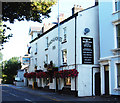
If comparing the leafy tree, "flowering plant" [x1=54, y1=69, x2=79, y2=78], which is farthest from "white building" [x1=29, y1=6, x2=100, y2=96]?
the leafy tree

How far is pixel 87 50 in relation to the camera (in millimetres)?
22594

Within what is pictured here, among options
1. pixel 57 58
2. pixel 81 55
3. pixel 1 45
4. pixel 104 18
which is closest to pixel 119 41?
pixel 104 18

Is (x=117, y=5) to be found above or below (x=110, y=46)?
above

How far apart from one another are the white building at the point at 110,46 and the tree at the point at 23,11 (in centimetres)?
987

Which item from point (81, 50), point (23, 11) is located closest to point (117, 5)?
point (81, 50)

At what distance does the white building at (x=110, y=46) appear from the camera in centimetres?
1872

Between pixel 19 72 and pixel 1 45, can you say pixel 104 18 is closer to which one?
pixel 1 45

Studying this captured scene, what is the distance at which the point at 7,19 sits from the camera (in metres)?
10.7

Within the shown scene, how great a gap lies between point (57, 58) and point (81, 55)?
5.23 m

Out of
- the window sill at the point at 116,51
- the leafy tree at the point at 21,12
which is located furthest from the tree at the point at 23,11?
the window sill at the point at 116,51

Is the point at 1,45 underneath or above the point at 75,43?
underneath

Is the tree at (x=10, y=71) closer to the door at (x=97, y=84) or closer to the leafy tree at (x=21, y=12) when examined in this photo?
the door at (x=97, y=84)

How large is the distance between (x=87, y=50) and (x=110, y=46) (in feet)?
11.4

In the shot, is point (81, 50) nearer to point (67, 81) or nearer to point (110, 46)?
point (110, 46)
